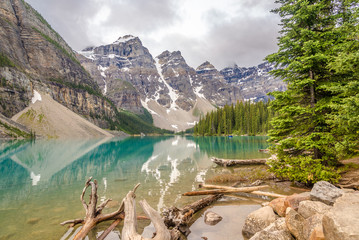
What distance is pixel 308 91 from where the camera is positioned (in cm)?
1212

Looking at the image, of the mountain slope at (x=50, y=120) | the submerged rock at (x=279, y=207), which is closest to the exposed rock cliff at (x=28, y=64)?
the mountain slope at (x=50, y=120)

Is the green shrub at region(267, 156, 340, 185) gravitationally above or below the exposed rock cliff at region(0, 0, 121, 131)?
below

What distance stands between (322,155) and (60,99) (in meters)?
195

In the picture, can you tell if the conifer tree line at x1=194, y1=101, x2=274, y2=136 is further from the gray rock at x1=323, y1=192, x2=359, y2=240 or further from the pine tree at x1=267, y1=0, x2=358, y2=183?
the gray rock at x1=323, y1=192, x2=359, y2=240

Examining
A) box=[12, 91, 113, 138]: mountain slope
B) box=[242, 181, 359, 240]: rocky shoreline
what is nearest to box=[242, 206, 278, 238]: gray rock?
box=[242, 181, 359, 240]: rocky shoreline

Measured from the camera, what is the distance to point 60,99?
168 m

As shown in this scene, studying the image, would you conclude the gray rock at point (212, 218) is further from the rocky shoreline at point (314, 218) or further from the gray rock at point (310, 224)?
the gray rock at point (310, 224)

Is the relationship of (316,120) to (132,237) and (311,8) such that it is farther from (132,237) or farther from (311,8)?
(132,237)

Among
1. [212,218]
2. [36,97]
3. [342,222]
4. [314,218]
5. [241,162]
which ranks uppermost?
[36,97]

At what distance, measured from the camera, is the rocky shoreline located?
134 inches

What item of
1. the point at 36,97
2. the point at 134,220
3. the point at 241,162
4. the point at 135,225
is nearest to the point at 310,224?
the point at 135,225

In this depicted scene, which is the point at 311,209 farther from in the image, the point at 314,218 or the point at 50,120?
the point at 50,120

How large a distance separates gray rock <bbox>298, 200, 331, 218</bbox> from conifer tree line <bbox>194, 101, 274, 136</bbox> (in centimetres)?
10873

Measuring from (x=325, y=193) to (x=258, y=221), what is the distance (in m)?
2.42
